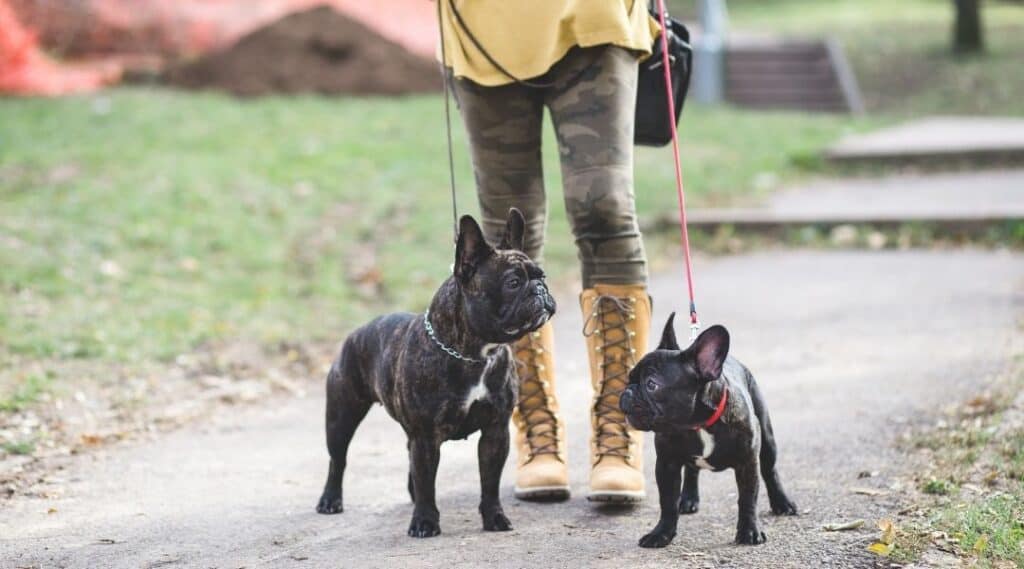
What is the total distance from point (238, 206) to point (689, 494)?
21.4ft

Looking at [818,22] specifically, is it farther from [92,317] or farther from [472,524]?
[472,524]

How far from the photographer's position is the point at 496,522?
13.2 ft

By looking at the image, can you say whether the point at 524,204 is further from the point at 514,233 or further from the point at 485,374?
the point at 485,374

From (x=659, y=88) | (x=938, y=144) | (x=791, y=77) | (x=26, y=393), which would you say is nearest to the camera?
(x=659, y=88)

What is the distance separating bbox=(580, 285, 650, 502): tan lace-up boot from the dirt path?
0.68ft

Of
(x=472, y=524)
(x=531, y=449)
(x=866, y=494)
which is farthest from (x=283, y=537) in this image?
(x=866, y=494)

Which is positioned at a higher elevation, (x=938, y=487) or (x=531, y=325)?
(x=531, y=325)

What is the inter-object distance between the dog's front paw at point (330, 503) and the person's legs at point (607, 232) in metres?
0.86

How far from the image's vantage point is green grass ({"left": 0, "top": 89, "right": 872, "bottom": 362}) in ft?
25.0

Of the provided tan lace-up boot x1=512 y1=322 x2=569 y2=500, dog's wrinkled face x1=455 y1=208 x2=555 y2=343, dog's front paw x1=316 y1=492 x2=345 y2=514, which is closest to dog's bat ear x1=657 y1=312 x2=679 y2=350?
dog's wrinkled face x1=455 y1=208 x2=555 y2=343

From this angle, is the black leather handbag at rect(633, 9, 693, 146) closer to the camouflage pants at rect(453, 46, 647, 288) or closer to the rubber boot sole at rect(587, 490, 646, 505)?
the camouflage pants at rect(453, 46, 647, 288)

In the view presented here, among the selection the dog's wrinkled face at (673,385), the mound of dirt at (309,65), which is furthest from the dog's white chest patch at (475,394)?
the mound of dirt at (309,65)

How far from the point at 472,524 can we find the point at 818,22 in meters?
19.8

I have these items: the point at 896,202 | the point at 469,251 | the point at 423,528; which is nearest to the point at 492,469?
the point at 423,528
